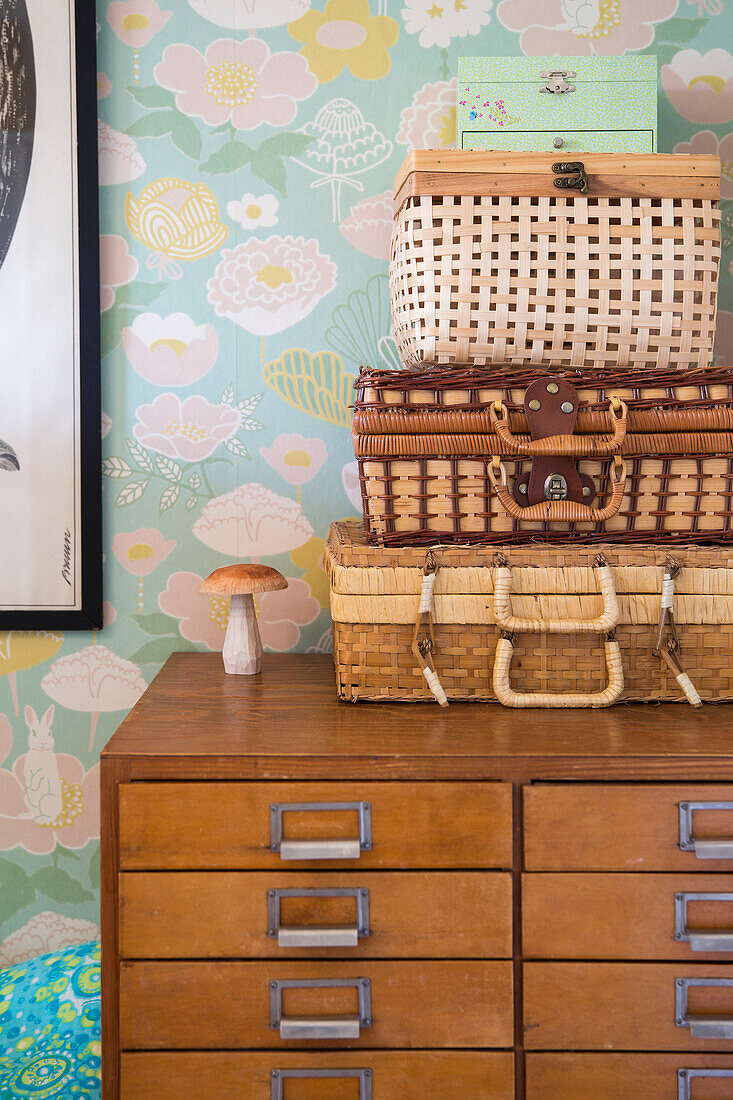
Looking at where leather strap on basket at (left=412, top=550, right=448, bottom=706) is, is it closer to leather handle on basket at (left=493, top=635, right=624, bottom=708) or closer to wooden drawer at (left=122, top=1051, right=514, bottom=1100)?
leather handle on basket at (left=493, top=635, right=624, bottom=708)

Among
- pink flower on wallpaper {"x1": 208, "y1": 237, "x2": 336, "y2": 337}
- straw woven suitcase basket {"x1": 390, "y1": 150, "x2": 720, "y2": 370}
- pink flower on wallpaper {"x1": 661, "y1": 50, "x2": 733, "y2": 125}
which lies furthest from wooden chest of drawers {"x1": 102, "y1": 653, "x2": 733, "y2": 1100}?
pink flower on wallpaper {"x1": 661, "y1": 50, "x2": 733, "y2": 125}

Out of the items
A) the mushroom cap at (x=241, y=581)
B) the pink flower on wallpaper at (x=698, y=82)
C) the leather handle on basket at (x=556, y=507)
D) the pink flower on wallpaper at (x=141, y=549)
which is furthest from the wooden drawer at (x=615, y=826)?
the pink flower on wallpaper at (x=698, y=82)

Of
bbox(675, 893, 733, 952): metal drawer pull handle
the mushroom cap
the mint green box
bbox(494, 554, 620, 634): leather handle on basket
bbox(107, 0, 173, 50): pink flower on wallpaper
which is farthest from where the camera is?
bbox(107, 0, 173, 50): pink flower on wallpaper

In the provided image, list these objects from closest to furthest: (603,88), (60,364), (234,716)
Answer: (234,716), (603,88), (60,364)

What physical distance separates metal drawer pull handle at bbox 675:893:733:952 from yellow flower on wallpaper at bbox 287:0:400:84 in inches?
54.2

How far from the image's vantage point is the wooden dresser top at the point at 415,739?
91 cm

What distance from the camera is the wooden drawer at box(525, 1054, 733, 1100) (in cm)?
91

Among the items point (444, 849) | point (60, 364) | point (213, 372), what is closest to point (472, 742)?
point (444, 849)

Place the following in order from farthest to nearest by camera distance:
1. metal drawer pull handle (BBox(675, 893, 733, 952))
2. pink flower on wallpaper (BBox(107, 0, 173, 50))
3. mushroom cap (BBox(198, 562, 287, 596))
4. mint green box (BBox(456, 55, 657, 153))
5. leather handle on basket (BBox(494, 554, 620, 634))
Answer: pink flower on wallpaper (BBox(107, 0, 173, 50)) → mint green box (BBox(456, 55, 657, 153)) → mushroom cap (BBox(198, 562, 287, 596)) → leather handle on basket (BBox(494, 554, 620, 634)) → metal drawer pull handle (BBox(675, 893, 733, 952))

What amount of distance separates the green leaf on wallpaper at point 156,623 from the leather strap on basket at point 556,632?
662mm

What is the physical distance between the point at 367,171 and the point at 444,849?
1.13 m

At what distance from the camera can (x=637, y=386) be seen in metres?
1.11

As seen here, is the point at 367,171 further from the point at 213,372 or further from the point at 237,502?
the point at 237,502

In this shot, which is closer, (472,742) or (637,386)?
(472,742)
